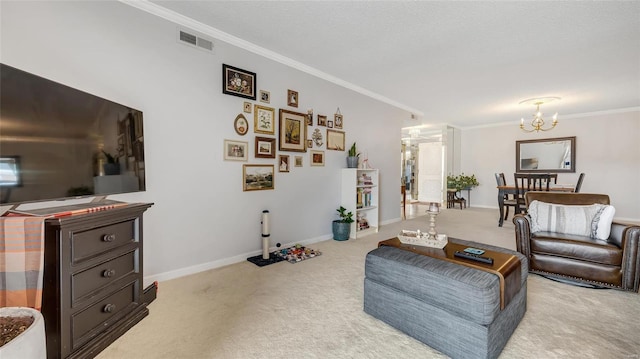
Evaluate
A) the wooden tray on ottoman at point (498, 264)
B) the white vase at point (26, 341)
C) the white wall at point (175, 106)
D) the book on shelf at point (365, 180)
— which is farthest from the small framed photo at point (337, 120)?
the white vase at point (26, 341)

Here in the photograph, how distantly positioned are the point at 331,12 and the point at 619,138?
7.41m

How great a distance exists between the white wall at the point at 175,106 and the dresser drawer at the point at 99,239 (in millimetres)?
1123

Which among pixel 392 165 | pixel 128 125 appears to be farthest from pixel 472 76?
pixel 128 125

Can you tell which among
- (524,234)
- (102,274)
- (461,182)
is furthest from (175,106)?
(461,182)

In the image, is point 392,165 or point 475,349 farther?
point 392,165

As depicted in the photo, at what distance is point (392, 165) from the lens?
5289mm

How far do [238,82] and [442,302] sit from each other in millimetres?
2821

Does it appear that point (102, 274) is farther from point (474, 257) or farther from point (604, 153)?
point (604, 153)

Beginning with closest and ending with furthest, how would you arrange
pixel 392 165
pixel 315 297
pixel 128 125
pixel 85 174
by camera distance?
pixel 85 174 < pixel 128 125 < pixel 315 297 < pixel 392 165

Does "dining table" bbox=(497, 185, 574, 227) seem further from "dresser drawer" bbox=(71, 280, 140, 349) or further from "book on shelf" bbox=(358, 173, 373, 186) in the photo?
"dresser drawer" bbox=(71, 280, 140, 349)

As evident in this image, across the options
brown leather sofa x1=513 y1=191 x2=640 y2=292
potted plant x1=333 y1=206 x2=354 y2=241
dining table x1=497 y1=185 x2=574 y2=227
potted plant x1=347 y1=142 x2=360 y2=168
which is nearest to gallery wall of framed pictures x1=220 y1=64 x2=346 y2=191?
potted plant x1=347 y1=142 x2=360 y2=168

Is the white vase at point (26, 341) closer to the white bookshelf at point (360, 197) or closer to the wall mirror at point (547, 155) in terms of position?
the white bookshelf at point (360, 197)

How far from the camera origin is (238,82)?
2928 mm

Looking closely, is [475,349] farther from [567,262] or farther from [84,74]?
[84,74]
